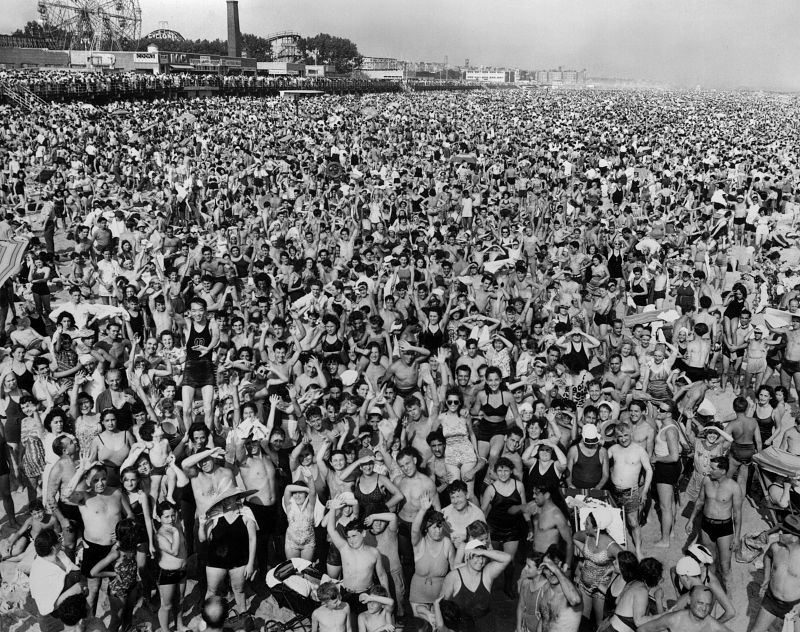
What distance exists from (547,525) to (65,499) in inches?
117

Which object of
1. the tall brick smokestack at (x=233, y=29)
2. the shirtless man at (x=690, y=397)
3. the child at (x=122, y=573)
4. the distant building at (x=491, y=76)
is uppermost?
the tall brick smokestack at (x=233, y=29)

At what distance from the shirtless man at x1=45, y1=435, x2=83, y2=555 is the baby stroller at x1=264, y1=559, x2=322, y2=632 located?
1.30 meters

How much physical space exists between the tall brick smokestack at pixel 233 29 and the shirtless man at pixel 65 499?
339 ft

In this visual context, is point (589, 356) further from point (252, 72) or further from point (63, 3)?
point (63, 3)

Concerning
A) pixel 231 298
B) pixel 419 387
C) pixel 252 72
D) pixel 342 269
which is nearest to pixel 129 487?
pixel 419 387

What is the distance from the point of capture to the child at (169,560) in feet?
14.2

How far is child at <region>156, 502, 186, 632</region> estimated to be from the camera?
433 centimetres

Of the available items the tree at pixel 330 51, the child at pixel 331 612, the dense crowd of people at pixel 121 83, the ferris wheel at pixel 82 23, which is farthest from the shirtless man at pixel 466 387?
the tree at pixel 330 51

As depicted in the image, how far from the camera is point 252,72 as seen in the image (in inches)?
3253

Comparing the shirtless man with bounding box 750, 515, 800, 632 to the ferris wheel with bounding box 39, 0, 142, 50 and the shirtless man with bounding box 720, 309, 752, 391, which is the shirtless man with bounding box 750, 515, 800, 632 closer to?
the shirtless man with bounding box 720, 309, 752, 391

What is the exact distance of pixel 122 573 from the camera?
431 centimetres

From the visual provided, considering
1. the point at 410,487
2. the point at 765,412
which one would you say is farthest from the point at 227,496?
the point at 765,412

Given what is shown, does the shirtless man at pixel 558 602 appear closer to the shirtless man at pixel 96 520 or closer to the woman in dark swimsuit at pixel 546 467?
the woman in dark swimsuit at pixel 546 467

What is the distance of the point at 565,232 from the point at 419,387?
24.0ft
